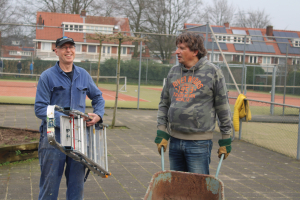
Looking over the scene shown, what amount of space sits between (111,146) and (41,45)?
10.1 meters

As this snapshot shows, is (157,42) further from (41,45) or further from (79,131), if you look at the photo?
(79,131)

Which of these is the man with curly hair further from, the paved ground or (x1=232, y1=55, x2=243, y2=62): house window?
(x1=232, y1=55, x2=243, y2=62): house window

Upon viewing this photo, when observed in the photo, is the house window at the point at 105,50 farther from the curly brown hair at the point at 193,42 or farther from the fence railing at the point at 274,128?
the curly brown hair at the point at 193,42

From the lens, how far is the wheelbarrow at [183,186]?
2861 millimetres

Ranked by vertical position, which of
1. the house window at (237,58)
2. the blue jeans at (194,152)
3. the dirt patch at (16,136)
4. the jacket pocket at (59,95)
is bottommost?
the dirt patch at (16,136)

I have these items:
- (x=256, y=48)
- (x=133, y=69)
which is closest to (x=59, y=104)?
(x=133, y=69)

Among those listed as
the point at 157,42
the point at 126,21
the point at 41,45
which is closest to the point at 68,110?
the point at 41,45

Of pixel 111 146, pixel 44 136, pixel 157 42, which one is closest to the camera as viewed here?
pixel 44 136

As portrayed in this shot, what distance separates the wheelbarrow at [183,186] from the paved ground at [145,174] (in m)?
1.53

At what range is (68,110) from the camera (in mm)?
2768

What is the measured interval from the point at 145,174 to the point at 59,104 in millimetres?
2699

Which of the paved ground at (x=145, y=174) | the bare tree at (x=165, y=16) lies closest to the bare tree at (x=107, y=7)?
the bare tree at (x=165, y=16)

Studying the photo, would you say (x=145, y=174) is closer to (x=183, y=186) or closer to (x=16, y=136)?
(x=183, y=186)

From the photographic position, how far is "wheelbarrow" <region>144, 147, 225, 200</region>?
286 centimetres
